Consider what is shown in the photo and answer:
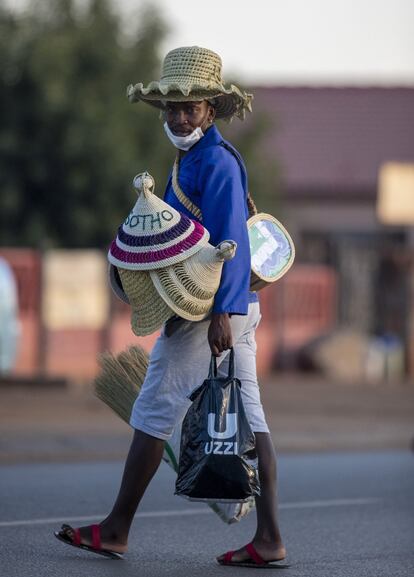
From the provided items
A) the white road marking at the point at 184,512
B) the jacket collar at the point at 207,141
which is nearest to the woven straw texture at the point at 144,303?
the jacket collar at the point at 207,141

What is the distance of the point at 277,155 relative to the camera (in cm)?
4253

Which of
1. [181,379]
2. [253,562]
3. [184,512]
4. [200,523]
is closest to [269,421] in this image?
[184,512]

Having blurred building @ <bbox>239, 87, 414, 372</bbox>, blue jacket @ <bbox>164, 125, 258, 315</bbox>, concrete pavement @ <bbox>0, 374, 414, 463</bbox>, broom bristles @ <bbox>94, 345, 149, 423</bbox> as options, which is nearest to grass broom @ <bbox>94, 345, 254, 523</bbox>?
broom bristles @ <bbox>94, 345, 149, 423</bbox>

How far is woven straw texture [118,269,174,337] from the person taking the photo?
21.7 feet

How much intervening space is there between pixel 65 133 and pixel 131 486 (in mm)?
26303

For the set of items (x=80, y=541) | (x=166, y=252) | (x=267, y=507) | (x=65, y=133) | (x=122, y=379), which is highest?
(x=65, y=133)

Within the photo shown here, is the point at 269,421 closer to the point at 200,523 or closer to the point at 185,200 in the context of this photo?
the point at 200,523

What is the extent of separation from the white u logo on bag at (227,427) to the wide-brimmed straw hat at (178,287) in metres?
0.42

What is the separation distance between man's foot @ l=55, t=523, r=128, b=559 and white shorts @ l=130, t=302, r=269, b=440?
493 millimetres

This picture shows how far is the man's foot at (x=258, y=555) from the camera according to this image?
6.89 metres

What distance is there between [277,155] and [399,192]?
85.1 ft

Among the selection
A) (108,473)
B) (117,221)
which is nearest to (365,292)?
(117,221)

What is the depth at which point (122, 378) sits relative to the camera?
24.3 feet

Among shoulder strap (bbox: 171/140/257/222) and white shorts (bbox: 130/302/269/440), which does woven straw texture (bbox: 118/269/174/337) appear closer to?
white shorts (bbox: 130/302/269/440)
